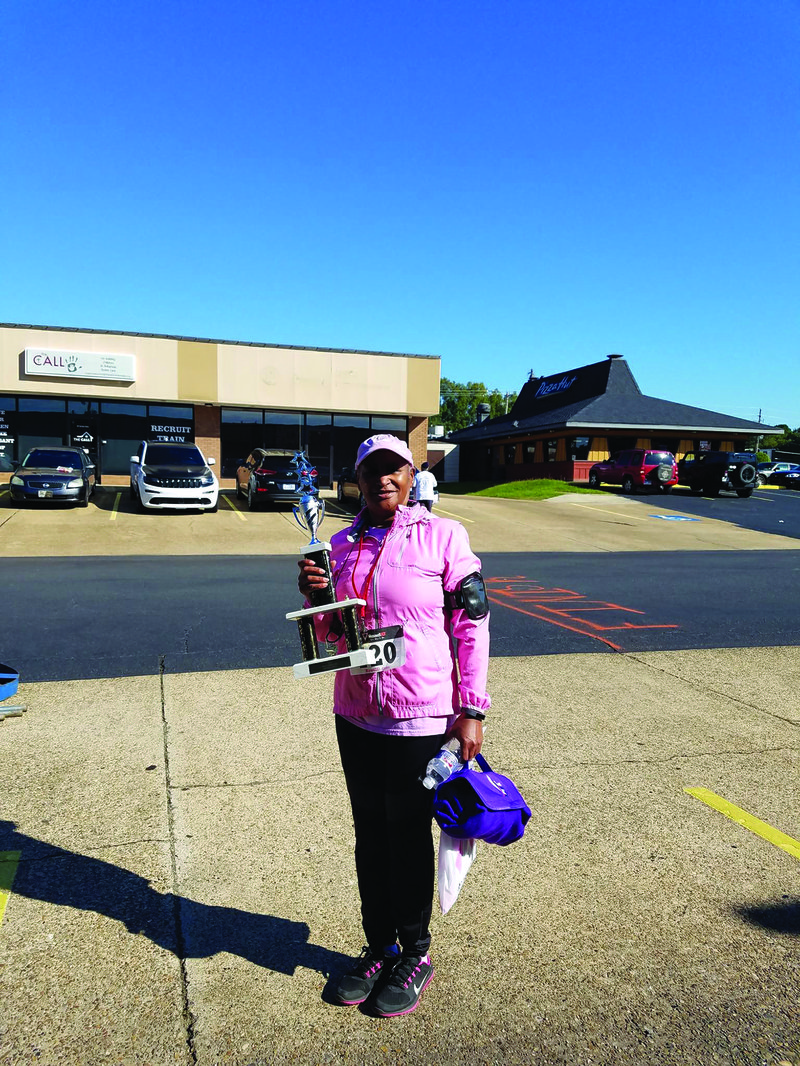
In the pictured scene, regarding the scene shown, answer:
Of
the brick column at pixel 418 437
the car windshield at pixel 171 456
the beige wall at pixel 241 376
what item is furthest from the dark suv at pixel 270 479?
the brick column at pixel 418 437

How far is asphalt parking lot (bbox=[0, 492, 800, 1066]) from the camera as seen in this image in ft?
8.07

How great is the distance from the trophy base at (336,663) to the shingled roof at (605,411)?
113 feet

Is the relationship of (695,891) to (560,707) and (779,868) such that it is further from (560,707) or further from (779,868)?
(560,707)

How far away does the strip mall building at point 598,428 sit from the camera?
120ft

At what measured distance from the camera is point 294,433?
30.6 m

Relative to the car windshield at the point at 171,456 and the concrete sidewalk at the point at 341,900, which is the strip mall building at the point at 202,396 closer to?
the car windshield at the point at 171,456

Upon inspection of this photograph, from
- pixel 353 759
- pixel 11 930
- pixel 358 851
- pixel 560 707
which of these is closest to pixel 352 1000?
pixel 358 851

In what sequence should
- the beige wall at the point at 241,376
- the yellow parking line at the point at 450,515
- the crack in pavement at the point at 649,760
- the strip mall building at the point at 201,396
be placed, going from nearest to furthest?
the crack in pavement at the point at 649,760 < the yellow parking line at the point at 450,515 < the beige wall at the point at 241,376 < the strip mall building at the point at 201,396

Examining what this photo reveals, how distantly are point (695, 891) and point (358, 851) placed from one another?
1.61 metres

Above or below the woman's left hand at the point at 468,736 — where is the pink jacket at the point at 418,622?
above

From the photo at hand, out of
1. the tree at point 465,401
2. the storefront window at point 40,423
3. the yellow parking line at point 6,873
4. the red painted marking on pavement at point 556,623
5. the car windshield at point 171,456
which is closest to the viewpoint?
the yellow parking line at point 6,873

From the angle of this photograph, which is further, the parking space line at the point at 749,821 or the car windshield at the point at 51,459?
the car windshield at the point at 51,459

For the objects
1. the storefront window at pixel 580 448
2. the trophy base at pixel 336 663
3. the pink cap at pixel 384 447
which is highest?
the storefront window at pixel 580 448

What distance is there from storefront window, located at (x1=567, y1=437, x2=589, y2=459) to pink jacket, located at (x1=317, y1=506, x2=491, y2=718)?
35.4 meters
